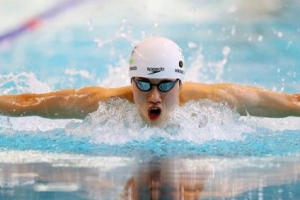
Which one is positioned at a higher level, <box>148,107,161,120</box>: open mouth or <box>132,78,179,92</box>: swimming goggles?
<box>132,78,179,92</box>: swimming goggles

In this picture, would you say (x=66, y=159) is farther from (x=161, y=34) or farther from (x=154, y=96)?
(x=161, y=34)

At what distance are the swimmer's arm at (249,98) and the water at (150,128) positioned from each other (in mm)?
74

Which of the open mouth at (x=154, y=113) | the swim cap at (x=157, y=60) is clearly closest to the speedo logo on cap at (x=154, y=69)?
the swim cap at (x=157, y=60)

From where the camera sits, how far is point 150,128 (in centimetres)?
450

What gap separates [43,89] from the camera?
6.31m

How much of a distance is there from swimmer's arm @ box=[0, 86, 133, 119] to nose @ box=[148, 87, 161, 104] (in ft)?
0.94

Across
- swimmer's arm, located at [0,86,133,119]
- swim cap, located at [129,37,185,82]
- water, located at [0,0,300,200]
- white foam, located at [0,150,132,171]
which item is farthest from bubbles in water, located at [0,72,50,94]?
white foam, located at [0,150,132,171]

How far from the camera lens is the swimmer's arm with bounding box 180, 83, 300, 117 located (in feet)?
15.0

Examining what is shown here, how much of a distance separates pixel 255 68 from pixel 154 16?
135cm

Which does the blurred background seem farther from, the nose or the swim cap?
the nose

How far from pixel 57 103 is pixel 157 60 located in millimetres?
710

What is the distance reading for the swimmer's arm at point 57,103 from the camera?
4.62 m

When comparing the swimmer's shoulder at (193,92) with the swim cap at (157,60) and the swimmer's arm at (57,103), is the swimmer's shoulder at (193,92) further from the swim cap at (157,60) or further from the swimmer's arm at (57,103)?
the swimmer's arm at (57,103)

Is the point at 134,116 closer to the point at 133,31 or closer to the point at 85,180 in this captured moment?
the point at 85,180
